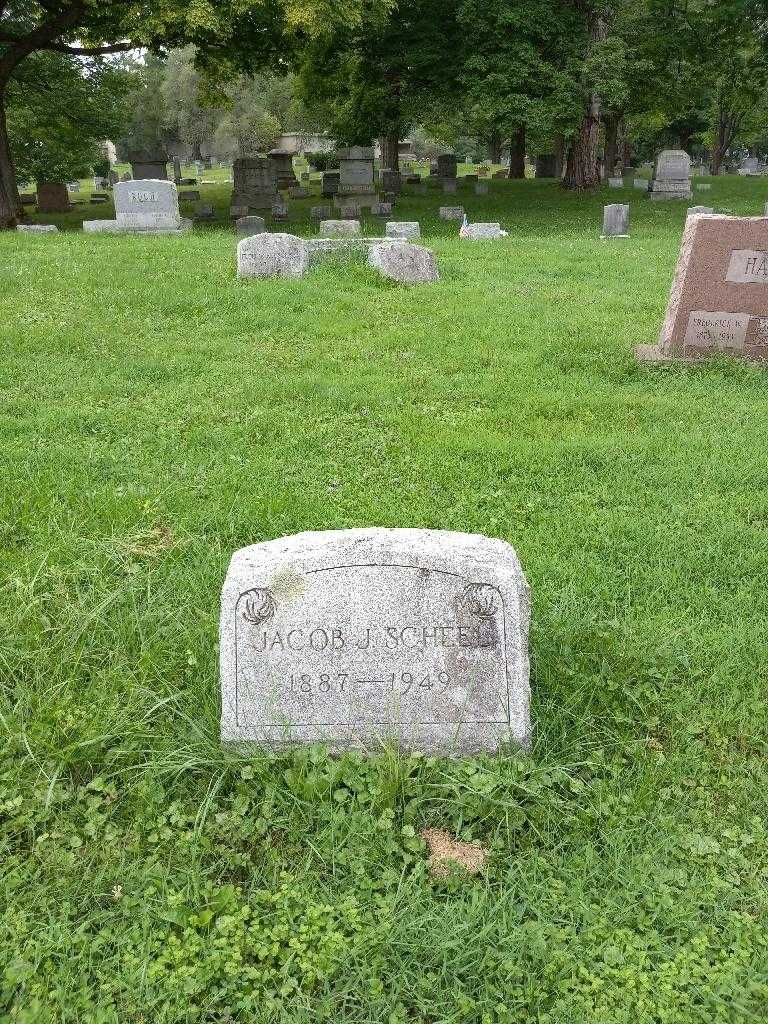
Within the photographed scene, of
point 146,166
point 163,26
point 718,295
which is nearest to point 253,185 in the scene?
point 146,166

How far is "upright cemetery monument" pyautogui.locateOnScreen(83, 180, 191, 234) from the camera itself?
16.7 meters

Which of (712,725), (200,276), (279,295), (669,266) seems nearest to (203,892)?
(712,725)

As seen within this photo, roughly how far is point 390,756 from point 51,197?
2874cm

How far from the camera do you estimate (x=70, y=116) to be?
2436 cm

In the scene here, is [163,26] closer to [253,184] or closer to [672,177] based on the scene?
[253,184]

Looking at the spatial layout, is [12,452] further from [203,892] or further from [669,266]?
[669,266]

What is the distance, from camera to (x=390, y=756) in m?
2.79

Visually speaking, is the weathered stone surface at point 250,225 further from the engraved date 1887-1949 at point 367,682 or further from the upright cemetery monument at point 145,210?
the engraved date 1887-1949 at point 367,682

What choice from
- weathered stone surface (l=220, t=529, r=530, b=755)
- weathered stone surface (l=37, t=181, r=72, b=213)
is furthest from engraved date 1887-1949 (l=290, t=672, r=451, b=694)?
weathered stone surface (l=37, t=181, r=72, b=213)

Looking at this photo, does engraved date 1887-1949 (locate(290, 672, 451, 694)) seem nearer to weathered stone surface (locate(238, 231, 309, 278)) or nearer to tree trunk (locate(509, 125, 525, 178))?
weathered stone surface (locate(238, 231, 309, 278))

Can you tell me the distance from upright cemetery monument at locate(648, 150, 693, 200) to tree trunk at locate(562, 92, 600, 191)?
85.7 inches

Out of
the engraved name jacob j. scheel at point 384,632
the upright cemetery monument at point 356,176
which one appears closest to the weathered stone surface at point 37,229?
the upright cemetery monument at point 356,176

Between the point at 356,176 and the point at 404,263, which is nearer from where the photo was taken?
the point at 404,263

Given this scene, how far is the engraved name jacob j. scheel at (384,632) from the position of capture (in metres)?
2.81
